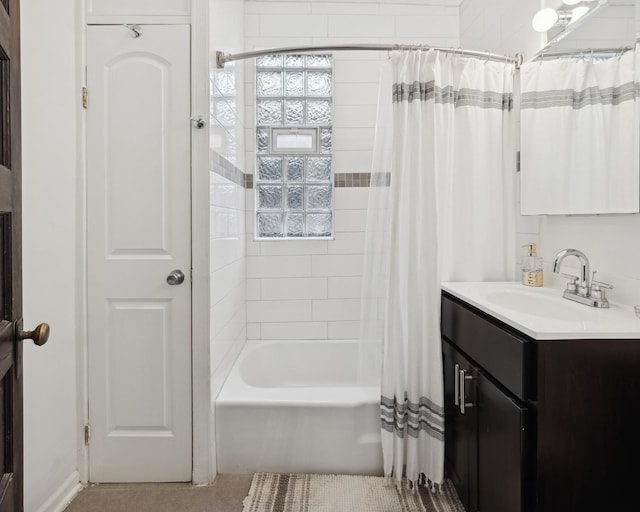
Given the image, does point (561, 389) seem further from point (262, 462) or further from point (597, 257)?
point (262, 462)

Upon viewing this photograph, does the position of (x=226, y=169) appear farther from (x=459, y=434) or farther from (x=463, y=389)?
(x=459, y=434)

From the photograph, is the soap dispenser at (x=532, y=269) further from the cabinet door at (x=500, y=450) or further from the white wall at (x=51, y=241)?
the white wall at (x=51, y=241)

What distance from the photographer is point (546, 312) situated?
1632 mm

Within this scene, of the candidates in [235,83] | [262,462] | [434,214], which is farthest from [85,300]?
[434,214]

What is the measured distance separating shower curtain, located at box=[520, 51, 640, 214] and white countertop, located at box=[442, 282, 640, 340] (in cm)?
37

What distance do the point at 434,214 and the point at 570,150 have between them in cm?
60

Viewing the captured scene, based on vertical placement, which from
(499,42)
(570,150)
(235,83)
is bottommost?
(570,150)

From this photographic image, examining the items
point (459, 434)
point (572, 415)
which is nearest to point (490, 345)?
point (572, 415)

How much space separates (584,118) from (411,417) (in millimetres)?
1434

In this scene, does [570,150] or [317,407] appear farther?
[317,407]

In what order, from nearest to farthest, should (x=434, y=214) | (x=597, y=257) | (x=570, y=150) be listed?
(x=597, y=257) < (x=570, y=150) < (x=434, y=214)

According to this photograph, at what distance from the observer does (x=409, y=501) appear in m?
1.78

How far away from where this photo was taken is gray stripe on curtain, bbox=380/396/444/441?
5.92 ft

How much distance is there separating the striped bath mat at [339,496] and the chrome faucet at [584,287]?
0.99m
